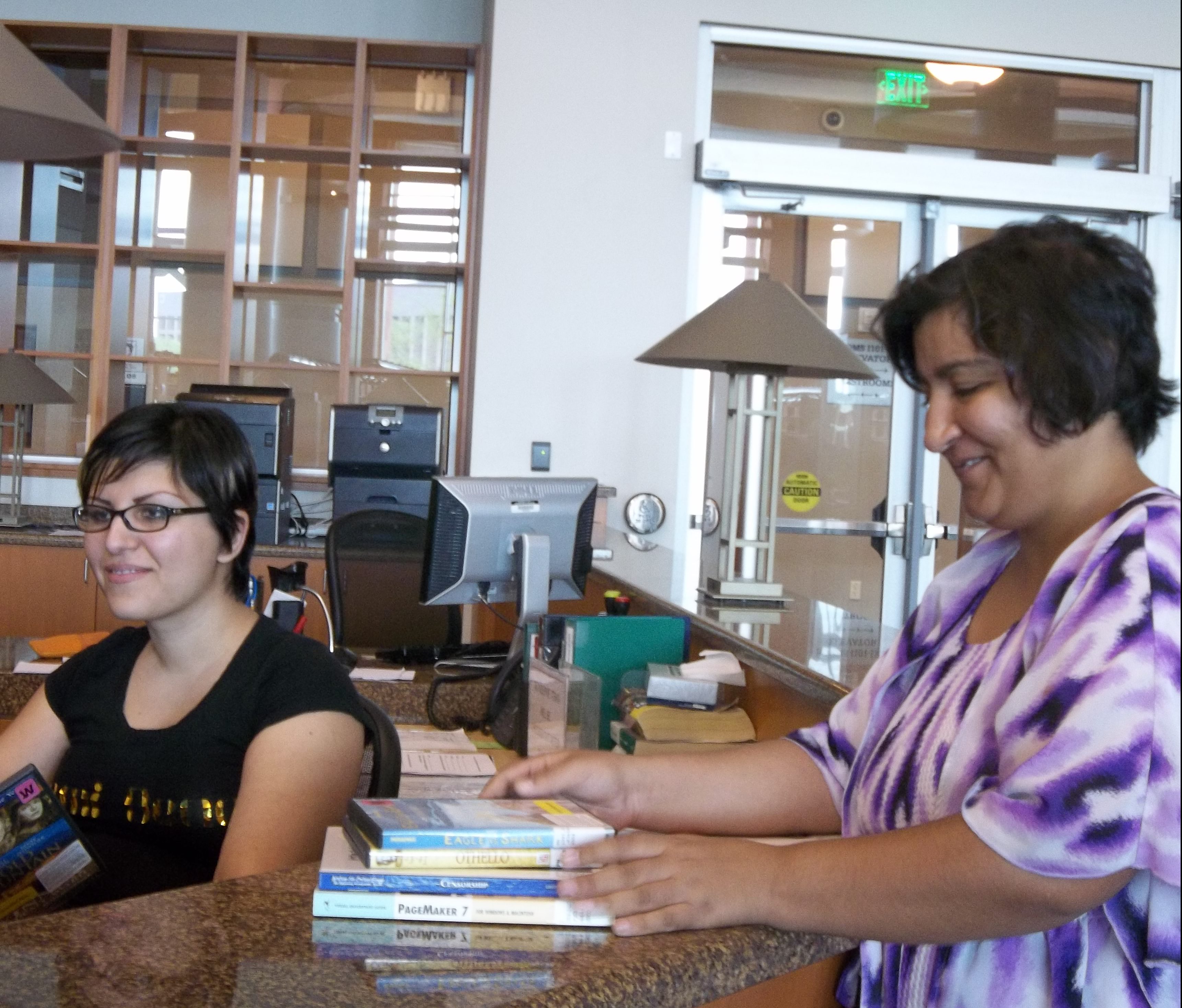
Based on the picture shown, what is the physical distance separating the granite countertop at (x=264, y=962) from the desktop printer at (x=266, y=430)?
375cm

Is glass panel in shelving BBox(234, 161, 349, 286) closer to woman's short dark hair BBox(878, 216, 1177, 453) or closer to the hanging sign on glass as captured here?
the hanging sign on glass

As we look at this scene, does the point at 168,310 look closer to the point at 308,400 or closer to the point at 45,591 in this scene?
the point at 308,400

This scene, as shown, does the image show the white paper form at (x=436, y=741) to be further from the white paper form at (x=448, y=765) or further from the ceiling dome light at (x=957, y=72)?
the ceiling dome light at (x=957, y=72)

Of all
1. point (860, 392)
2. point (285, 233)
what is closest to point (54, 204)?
point (285, 233)

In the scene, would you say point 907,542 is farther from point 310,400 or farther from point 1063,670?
point 1063,670

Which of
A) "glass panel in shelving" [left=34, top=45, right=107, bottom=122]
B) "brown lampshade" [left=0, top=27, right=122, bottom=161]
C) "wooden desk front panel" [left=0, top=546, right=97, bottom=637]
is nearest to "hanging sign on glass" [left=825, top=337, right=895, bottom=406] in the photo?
"wooden desk front panel" [left=0, top=546, right=97, bottom=637]

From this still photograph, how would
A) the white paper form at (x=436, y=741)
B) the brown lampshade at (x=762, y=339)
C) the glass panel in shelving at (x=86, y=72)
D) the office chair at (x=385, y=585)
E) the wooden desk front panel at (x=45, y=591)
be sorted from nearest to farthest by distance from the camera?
the white paper form at (x=436, y=741)
the brown lampshade at (x=762, y=339)
the office chair at (x=385, y=585)
the wooden desk front panel at (x=45, y=591)
the glass panel in shelving at (x=86, y=72)

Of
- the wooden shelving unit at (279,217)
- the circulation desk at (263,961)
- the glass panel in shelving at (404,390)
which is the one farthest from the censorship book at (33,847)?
the glass panel in shelving at (404,390)

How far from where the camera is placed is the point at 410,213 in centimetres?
566

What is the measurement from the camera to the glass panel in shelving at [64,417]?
5.57 metres

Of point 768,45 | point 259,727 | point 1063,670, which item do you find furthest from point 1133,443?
point 768,45

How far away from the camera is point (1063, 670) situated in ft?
3.15

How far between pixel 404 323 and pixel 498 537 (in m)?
3.21

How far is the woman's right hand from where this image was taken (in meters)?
1.26
